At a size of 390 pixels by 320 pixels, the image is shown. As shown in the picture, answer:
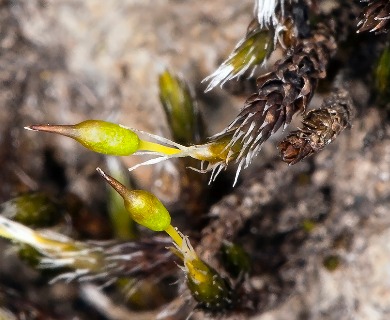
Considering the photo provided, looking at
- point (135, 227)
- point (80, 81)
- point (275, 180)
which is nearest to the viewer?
point (275, 180)

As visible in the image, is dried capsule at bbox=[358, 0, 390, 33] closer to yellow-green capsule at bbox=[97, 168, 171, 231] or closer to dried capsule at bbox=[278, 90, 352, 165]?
dried capsule at bbox=[278, 90, 352, 165]

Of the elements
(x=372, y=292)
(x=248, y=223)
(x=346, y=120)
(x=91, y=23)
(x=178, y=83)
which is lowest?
(x=372, y=292)

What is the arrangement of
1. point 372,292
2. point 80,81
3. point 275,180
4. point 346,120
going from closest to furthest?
1. point 346,120
2. point 372,292
3. point 275,180
4. point 80,81

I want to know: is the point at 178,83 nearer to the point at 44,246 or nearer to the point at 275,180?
the point at 275,180

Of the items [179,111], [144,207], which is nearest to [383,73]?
[179,111]

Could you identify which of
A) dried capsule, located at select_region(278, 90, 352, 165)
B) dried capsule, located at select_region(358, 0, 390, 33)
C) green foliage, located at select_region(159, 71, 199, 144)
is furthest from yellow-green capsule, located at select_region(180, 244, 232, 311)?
dried capsule, located at select_region(358, 0, 390, 33)

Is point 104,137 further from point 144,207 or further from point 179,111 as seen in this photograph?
point 179,111

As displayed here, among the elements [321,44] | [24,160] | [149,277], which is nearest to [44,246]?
[149,277]

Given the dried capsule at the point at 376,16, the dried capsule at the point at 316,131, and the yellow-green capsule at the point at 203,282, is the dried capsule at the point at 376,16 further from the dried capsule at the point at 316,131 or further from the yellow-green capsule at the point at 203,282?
the yellow-green capsule at the point at 203,282
